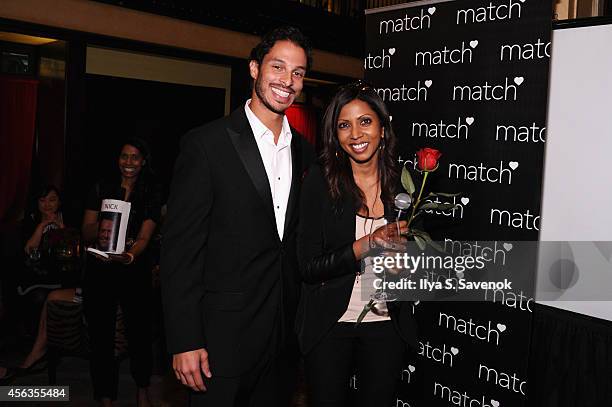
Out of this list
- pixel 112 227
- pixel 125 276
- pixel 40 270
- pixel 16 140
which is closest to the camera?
pixel 112 227

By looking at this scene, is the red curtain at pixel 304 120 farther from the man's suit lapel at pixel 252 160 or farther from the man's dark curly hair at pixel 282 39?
the man's suit lapel at pixel 252 160

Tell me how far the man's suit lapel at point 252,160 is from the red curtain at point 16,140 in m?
5.73

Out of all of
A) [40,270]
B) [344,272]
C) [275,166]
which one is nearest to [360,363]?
[344,272]

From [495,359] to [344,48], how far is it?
664 centimetres

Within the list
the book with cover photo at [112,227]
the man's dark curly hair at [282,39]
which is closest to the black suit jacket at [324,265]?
the man's dark curly hair at [282,39]

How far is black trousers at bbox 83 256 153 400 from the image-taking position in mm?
3826

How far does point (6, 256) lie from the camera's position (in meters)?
6.05

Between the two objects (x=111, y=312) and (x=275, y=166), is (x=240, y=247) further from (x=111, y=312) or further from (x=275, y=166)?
(x=111, y=312)

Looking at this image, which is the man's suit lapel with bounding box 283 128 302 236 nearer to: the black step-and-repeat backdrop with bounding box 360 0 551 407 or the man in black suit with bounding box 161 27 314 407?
the man in black suit with bounding box 161 27 314 407

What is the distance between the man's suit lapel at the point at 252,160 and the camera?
7.29ft

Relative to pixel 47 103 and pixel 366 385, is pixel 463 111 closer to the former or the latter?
pixel 366 385

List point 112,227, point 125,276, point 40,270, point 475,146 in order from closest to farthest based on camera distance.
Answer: point 475,146 → point 112,227 → point 125,276 → point 40,270

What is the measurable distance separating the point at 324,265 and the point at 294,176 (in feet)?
1.14

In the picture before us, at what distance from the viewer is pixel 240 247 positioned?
222 cm
